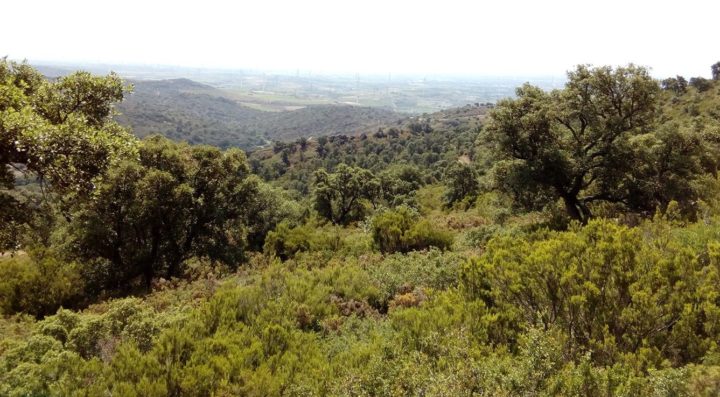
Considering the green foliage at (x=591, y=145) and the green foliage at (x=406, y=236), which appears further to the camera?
the green foliage at (x=406, y=236)

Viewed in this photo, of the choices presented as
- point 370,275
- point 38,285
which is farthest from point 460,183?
point 38,285

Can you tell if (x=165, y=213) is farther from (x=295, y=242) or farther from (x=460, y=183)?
(x=460, y=183)

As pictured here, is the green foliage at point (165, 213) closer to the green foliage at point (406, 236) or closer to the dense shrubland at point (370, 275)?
the dense shrubland at point (370, 275)

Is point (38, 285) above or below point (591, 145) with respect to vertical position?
below

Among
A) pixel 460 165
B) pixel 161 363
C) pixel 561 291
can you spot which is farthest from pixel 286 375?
pixel 460 165

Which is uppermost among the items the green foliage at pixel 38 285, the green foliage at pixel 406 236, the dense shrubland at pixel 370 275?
the dense shrubland at pixel 370 275

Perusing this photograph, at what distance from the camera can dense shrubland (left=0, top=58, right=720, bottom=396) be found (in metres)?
6.34

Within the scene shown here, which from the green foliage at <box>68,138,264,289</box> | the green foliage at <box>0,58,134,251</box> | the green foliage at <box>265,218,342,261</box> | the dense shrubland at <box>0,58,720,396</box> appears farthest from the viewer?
the green foliage at <box>265,218,342,261</box>

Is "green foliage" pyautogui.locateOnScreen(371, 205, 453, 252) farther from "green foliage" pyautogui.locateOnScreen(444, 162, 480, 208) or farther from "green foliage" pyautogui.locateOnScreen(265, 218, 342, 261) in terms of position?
"green foliage" pyautogui.locateOnScreen(444, 162, 480, 208)

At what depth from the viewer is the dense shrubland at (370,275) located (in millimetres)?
6336

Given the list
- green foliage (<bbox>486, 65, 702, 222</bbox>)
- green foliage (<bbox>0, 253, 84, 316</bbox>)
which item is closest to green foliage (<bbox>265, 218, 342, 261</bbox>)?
green foliage (<bbox>0, 253, 84, 316</bbox>)

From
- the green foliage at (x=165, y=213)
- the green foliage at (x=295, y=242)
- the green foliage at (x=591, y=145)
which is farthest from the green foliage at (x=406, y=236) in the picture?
the green foliage at (x=165, y=213)

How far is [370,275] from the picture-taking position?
1283 centimetres

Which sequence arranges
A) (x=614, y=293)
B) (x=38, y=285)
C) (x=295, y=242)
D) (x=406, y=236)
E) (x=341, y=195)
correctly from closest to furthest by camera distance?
(x=614, y=293), (x=38, y=285), (x=406, y=236), (x=295, y=242), (x=341, y=195)
